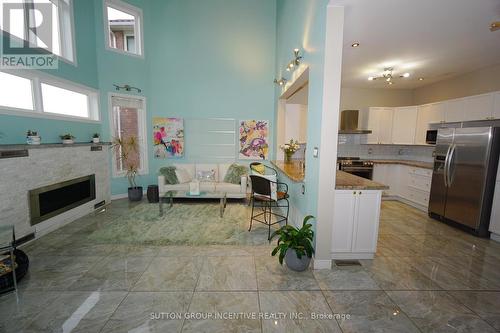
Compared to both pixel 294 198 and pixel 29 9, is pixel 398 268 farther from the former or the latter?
pixel 29 9

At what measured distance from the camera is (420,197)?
4629 millimetres

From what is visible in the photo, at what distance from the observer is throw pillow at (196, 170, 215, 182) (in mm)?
5398

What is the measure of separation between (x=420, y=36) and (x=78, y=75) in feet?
19.1

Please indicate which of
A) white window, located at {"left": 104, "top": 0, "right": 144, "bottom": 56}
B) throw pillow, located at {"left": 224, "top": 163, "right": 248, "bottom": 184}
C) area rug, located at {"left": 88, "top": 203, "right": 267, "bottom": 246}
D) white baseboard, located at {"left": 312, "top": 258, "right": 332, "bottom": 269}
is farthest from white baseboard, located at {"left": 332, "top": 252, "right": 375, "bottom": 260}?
white window, located at {"left": 104, "top": 0, "right": 144, "bottom": 56}

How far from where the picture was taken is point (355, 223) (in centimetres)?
259

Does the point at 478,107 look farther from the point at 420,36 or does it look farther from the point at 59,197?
the point at 59,197

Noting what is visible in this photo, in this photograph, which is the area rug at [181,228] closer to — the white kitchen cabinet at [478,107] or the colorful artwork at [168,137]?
the colorful artwork at [168,137]

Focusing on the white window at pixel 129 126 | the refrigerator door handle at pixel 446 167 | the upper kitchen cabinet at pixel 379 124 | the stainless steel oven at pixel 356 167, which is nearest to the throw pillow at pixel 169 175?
the white window at pixel 129 126

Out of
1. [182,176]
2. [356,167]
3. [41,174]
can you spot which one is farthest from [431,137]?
[41,174]

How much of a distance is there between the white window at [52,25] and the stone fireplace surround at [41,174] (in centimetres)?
164

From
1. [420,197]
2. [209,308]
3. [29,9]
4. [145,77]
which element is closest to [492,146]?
[420,197]

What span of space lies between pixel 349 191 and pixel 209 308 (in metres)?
1.91

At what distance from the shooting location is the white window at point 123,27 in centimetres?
477

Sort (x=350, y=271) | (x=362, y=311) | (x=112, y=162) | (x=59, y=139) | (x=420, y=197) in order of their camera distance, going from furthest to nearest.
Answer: (x=112, y=162) < (x=420, y=197) < (x=59, y=139) < (x=350, y=271) < (x=362, y=311)
